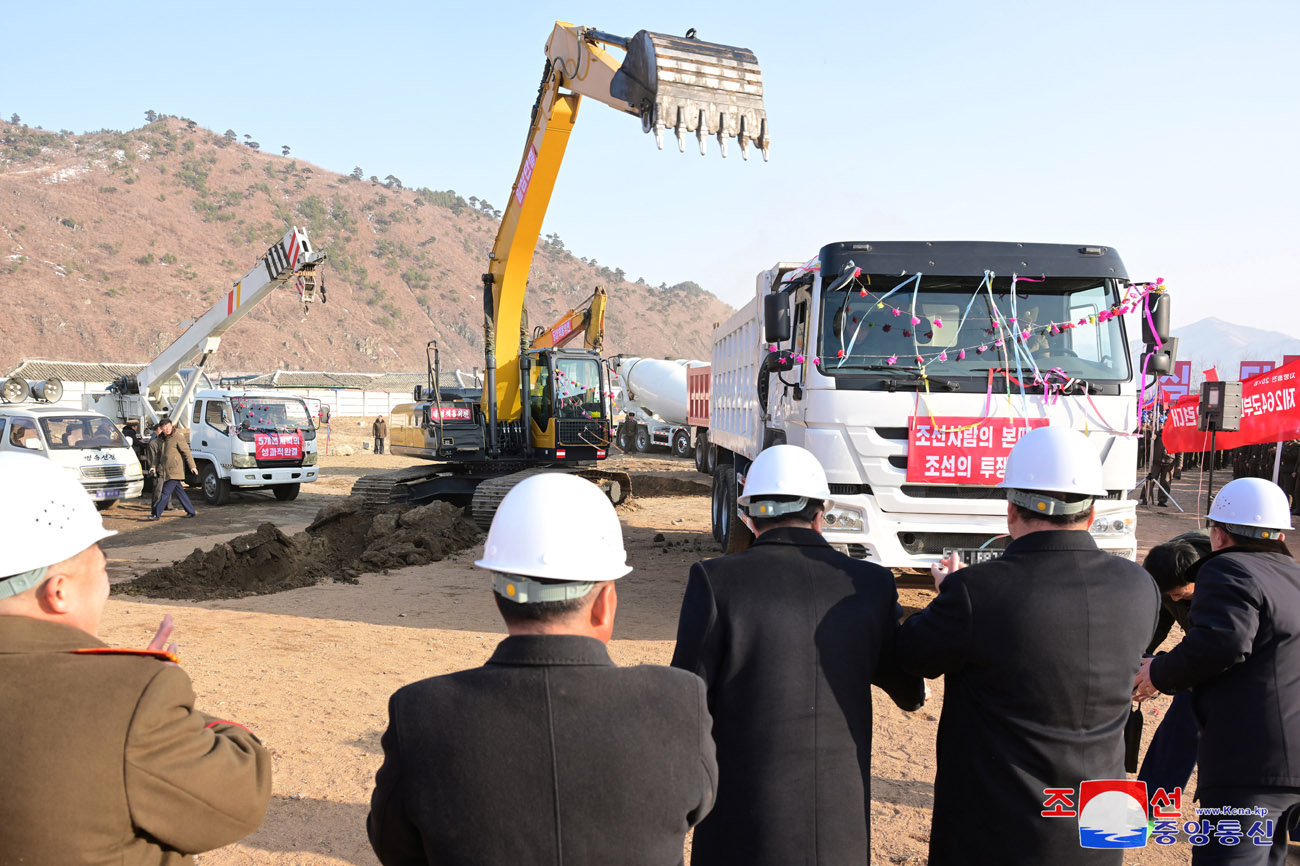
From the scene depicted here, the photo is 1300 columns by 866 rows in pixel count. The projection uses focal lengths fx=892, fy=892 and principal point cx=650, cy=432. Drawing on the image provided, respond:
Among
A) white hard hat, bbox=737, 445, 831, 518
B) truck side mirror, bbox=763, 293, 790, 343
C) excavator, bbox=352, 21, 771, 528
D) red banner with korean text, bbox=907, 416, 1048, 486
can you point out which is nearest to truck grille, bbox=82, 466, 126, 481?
excavator, bbox=352, 21, 771, 528

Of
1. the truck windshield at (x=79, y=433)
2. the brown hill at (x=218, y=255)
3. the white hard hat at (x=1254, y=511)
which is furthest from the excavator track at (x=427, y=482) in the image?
the brown hill at (x=218, y=255)

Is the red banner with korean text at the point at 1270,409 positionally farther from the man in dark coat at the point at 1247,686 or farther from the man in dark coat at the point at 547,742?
the man in dark coat at the point at 547,742

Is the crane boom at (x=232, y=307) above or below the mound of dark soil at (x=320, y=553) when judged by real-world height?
above

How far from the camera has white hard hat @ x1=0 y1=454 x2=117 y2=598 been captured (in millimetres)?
1677

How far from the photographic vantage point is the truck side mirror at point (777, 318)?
22.2ft

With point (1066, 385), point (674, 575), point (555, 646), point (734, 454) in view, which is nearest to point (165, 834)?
point (555, 646)

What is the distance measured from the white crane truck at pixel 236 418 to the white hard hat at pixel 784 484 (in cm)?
1445

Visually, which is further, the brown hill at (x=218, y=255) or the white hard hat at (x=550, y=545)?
the brown hill at (x=218, y=255)

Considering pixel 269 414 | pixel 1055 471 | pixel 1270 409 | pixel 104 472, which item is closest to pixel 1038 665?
pixel 1055 471

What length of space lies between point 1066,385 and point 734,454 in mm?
5134

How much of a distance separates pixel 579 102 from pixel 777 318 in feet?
19.5

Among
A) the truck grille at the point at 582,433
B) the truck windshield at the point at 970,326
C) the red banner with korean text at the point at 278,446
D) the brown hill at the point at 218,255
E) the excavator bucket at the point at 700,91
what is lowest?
the red banner with korean text at the point at 278,446

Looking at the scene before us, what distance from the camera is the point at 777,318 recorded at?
6781mm

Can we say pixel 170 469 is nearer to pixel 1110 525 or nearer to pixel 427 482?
pixel 427 482
